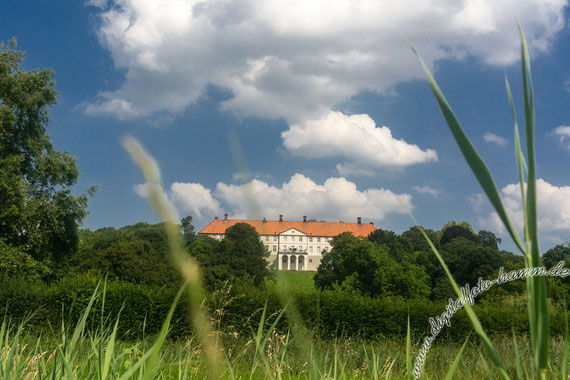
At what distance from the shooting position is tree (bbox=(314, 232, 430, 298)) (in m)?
27.9

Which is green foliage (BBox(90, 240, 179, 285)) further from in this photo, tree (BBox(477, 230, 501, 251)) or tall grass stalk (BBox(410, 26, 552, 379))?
tree (BBox(477, 230, 501, 251))

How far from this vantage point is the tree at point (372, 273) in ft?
91.7

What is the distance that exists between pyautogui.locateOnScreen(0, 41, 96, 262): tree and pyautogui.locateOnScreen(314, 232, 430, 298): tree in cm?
1584

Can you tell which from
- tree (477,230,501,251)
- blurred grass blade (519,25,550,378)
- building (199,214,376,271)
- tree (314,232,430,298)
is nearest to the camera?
blurred grass blade (519,25,550,378)

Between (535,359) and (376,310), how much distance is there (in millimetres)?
12257

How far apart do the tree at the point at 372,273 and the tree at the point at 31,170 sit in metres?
15.8

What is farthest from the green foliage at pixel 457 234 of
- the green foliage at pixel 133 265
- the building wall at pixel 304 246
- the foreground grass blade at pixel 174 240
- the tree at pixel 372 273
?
the foreground grass blade at pixel 174 240

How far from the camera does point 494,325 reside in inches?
453

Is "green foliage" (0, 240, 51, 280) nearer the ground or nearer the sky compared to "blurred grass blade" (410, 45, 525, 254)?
nearer the ground

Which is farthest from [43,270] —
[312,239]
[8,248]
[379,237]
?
[312,239]

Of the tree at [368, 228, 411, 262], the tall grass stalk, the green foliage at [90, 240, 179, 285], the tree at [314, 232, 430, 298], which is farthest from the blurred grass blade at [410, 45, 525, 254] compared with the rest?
the tree at [368, 228, 411, 262]

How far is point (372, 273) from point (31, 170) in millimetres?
21610

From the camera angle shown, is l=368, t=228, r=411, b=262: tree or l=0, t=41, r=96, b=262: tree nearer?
l=0, t=41, r=96, b=262: tree

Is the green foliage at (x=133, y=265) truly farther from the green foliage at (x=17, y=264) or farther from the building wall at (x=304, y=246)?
the building wall at (x=304, y=246)
